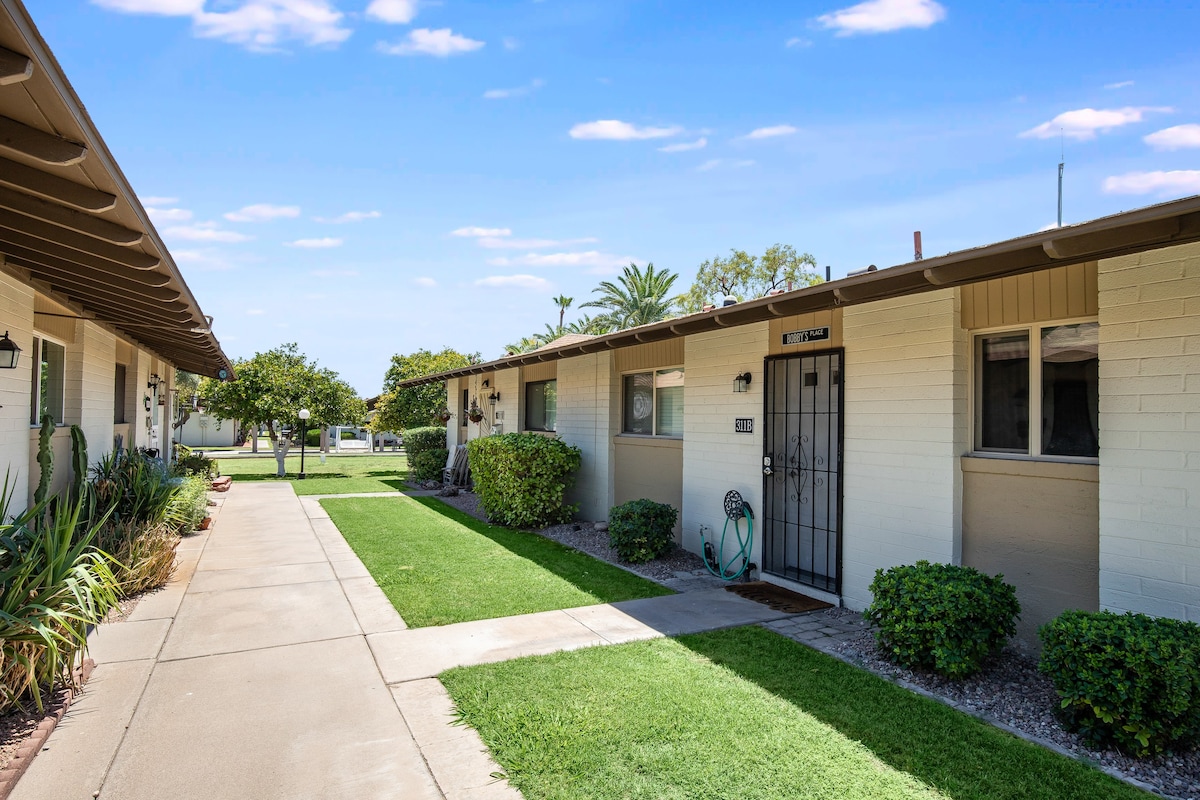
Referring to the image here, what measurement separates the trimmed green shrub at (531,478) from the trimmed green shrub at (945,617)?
241 inches

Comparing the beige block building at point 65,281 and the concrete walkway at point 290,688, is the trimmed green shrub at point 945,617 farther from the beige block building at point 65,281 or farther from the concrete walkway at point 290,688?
the beige block building at point 65,281

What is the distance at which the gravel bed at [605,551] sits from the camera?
7.60 m

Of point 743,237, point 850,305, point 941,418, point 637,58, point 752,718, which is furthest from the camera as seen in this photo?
point 743,237

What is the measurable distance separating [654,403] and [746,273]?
1102 inches

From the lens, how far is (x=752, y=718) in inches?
147

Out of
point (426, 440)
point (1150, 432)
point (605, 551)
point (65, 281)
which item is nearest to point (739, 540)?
point (605, 551)

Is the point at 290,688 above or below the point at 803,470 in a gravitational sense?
below

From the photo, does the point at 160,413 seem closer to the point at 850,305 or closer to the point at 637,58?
the point at 637,58

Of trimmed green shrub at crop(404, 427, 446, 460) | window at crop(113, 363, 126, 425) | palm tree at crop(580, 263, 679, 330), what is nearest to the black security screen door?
window at crop(113, 363, 126, 425)

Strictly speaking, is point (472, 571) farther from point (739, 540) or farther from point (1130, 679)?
point (1130, 679)

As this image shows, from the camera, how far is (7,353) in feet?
16.6

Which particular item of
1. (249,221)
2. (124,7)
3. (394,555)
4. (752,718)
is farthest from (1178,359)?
(249,221)

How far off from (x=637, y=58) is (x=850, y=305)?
5.83 metres

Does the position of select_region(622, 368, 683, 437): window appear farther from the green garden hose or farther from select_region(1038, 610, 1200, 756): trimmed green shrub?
select_region(1038, 610, 1200, 756): trimmed green shrub
